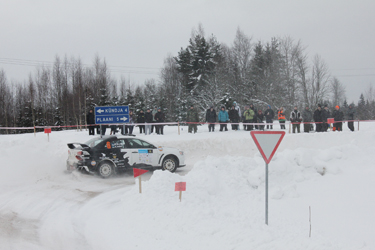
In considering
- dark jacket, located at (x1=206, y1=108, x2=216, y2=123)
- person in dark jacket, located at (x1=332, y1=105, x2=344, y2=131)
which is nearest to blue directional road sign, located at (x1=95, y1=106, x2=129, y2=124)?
dark jacket, located at (x1=206, y1=108, x2=216, y2=123)

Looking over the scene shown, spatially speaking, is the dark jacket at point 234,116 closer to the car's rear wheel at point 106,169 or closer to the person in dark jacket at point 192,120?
the person in dark jacket at point 192,120

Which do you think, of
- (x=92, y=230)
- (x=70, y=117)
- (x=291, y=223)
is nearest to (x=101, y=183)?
(x=92, y=230)

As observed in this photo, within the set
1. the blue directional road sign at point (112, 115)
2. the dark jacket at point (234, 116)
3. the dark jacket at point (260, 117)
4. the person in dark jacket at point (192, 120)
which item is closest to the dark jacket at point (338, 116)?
the dark jacket at point (260, 117)

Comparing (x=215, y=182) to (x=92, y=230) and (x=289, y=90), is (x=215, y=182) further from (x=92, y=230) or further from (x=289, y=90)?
(x=289, y=90)

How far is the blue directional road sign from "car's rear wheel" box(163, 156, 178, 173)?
14.8 ft

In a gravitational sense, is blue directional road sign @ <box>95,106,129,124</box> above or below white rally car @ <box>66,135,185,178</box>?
above

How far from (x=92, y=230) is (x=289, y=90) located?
37502mm

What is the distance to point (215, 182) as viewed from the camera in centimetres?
792

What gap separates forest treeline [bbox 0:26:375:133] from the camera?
3959 cm

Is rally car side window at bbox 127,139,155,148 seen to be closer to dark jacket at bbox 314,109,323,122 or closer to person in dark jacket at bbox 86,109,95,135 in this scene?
person in dark jacket at bbox 86,109,95,135

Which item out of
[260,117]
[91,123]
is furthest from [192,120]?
[91,123]

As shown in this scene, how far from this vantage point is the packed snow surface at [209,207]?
17.5 feet

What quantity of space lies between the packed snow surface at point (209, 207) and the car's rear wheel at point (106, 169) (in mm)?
272

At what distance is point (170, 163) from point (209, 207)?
6.07 m
